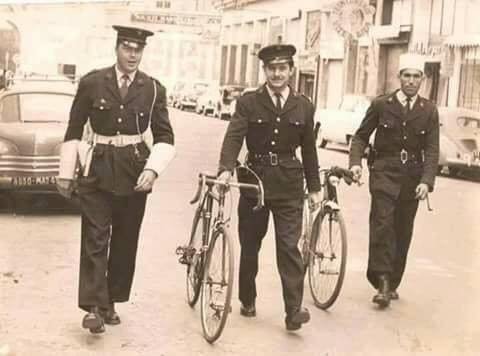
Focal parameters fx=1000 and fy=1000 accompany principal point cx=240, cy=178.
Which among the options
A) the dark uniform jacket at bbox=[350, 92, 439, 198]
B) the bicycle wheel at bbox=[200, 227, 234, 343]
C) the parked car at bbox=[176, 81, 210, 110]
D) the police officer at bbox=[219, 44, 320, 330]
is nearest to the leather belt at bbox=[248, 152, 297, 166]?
the police officer at bbox=[219, 44, 320, 330]

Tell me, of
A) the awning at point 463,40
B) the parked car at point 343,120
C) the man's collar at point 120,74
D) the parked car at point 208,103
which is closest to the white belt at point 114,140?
the man's collar at point 120,74

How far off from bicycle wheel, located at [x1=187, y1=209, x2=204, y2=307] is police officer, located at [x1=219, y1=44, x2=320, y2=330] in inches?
14.8

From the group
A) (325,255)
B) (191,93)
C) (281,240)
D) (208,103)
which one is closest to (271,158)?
(281,240)

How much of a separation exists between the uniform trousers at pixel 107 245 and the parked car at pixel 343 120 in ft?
51.8

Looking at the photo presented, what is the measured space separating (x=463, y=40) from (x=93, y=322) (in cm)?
1410

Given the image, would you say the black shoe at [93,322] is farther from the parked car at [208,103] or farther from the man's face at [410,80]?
the parked car at [208,103]

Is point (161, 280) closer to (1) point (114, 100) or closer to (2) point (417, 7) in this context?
(1) point (114, 100)

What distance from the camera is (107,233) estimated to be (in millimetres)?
5129

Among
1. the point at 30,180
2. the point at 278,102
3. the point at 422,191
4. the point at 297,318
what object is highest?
the point at 278,102

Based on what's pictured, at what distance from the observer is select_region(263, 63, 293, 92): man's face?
5289 millimetres

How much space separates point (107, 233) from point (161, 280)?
1540 millimetres

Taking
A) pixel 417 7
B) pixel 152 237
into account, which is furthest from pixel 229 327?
pixel 417 7

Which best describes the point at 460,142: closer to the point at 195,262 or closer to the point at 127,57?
the point at 195,262

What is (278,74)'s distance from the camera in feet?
17.4
